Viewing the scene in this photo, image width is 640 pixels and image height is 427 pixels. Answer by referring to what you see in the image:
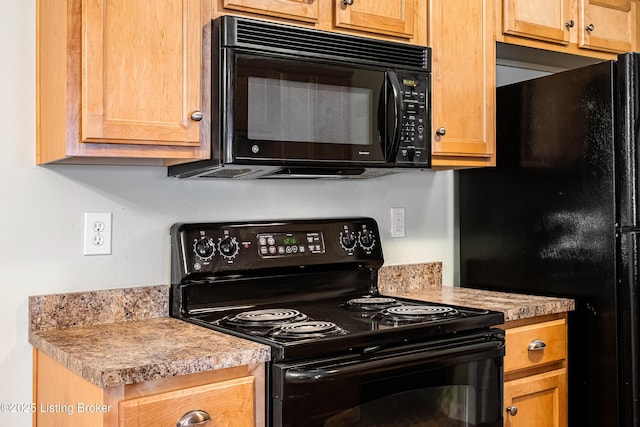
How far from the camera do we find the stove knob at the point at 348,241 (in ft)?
7.49

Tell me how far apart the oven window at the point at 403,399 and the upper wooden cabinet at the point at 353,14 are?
969 mm

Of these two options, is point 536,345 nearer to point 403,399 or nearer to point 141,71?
point 403,399

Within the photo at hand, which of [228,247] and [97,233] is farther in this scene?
[228,247]

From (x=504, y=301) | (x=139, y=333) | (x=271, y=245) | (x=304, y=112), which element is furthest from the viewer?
(x=504, y=301)

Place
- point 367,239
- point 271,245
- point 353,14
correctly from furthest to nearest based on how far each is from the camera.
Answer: point 367,239 < point 271,245 < point 353,14

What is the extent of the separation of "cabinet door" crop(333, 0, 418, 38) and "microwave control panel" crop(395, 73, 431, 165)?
0.52ft

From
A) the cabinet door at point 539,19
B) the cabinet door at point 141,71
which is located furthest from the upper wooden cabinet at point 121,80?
the cabinet door at point 539,19

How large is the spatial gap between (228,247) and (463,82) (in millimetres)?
916

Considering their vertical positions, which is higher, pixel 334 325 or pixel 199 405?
pixel 334 325

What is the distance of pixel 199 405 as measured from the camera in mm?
1480

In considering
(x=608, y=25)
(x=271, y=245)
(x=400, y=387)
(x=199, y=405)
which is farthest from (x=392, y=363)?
(x=608, y=25)

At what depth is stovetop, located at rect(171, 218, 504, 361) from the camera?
1700 mm

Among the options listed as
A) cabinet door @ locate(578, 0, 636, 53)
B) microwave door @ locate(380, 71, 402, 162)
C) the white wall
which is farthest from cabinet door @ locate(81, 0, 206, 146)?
cabinet door @ locate(578, 0, 636, 53)

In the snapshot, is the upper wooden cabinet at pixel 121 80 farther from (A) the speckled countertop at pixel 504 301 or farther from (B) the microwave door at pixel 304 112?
(A) the speckled countertop at pixel 504 301
